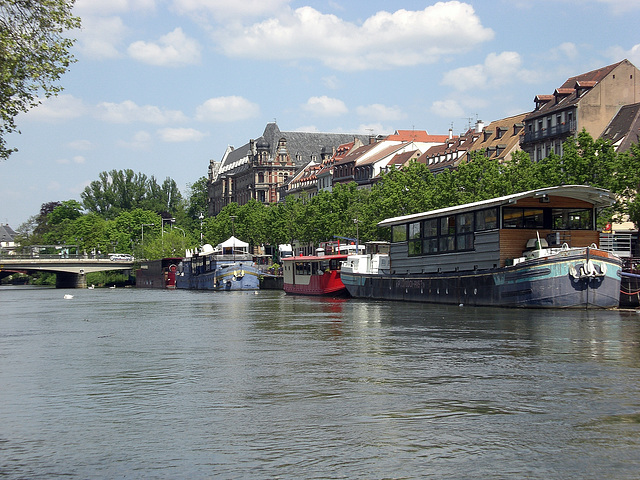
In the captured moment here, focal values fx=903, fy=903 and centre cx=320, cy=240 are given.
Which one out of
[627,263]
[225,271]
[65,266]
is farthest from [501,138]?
[65,266]

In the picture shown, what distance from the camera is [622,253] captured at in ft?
174

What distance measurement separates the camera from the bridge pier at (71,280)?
491ft

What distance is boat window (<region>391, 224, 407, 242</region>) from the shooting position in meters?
58.1

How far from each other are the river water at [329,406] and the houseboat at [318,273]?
41.6 m

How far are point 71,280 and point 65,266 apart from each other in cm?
1560

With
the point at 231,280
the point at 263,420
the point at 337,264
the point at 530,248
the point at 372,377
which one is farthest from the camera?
the point at 231,280

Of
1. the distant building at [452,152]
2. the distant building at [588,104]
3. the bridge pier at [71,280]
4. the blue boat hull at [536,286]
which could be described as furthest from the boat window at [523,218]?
the bridge pier at [71,280]

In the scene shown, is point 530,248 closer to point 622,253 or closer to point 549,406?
point 622,253

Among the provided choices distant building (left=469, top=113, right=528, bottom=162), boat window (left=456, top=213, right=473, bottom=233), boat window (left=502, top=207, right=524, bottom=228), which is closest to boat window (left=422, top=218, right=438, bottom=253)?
boat window (left=456, top=213, right=473, bottom=233)

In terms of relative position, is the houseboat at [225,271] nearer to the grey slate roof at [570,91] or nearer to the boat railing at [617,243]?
the grey slate roof at [570,91]

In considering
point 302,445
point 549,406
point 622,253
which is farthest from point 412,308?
point 302,445

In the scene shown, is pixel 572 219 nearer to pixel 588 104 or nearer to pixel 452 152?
pixel 588 104

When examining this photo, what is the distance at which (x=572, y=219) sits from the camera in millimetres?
44906

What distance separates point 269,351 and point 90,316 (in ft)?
84.6
